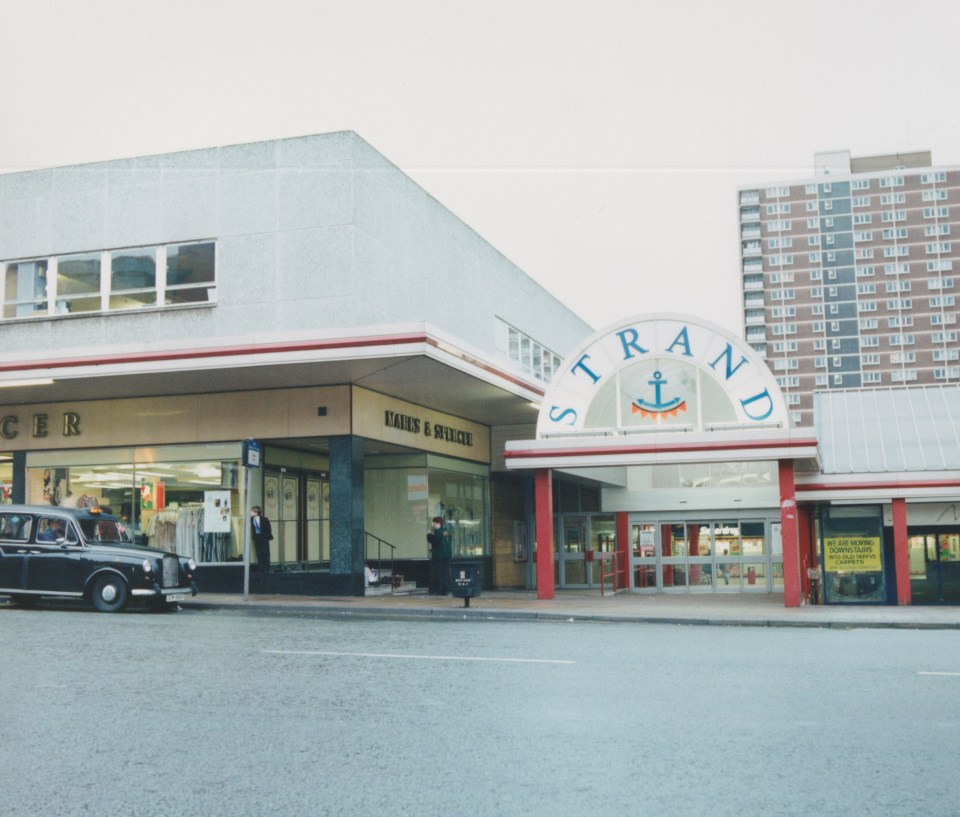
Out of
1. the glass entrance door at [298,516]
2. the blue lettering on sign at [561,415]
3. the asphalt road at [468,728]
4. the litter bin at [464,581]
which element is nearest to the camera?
the asphalt road at [468,728]

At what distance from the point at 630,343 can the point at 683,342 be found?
1.13m

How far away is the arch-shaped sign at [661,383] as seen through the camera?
21.7 metres

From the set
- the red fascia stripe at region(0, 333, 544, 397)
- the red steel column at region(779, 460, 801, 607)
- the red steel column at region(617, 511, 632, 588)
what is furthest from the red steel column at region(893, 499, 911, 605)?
the red fascia stripe at region(0, 333, 544, 397)

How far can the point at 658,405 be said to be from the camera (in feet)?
73.4

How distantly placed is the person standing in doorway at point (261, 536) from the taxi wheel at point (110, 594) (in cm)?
490

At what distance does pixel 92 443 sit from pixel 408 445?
7173 millimetres

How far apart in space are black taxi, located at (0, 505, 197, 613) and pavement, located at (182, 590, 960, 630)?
1.85 m

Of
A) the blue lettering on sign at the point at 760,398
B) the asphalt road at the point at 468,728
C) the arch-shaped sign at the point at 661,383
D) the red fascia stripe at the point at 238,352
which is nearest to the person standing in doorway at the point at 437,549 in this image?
the arch-shaped sign at the point at 661,383

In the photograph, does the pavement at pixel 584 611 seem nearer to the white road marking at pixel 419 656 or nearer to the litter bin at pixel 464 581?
the litter bin at pixel 464 581

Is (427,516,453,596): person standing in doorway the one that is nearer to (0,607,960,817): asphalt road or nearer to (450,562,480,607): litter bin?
(450,562,480,607): litter bin

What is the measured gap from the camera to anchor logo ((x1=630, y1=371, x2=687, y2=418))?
72.9ft

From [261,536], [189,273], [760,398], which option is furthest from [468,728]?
[189,273]

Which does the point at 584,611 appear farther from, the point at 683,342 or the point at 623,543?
the point at 623,543

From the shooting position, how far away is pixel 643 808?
5.58 metres
